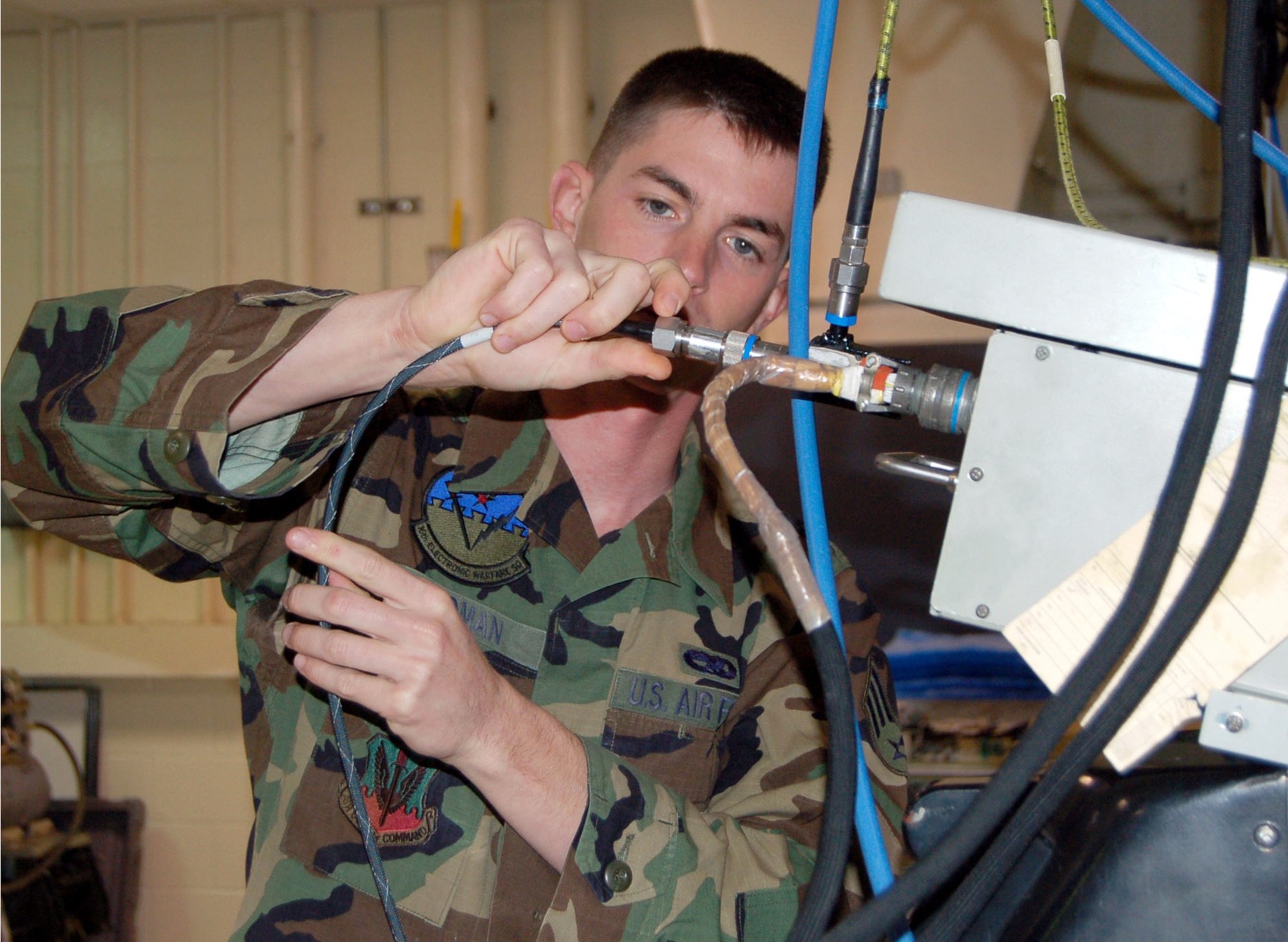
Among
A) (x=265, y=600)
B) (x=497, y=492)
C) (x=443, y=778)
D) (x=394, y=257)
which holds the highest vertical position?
(x=394, y=257)

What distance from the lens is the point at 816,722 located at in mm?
997

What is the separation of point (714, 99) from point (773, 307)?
30cm

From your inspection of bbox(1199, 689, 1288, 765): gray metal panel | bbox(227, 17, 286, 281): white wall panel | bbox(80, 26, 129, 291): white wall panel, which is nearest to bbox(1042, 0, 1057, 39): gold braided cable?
bbox(1199, 689, 1288, 765): gray metal panel

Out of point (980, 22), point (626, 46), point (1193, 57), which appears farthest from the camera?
point (626, 46)

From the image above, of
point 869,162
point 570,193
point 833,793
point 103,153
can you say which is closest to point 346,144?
point 103,153

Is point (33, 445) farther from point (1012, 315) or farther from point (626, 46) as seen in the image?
point (626, 46)

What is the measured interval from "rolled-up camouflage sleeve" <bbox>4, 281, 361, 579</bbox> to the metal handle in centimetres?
47

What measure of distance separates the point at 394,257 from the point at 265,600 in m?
1.64

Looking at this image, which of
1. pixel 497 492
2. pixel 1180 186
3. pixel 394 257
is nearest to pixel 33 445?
pixel 497 492

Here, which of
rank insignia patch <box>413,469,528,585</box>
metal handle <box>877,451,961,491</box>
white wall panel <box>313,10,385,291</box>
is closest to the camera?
metal handle <box>877,451,961,491</box>

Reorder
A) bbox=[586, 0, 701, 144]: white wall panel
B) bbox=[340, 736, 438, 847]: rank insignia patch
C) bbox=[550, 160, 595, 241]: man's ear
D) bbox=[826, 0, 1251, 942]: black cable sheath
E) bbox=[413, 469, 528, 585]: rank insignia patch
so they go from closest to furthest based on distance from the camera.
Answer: bbox=[826, 0, 1251, 942]: black cable sheath → bbox=[340, 736, 438, 847]: rank insignia patch → bbox=[413, 469, 528, 585]: rank insignia patch → bbox=[550, 160, 595, 241]: man's ear → bbox=[586, 0, 701, 144]: white wall panel

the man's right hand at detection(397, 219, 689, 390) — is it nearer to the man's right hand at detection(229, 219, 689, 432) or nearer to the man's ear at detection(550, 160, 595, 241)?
the man's right hand at detection(229, 219, 689, 432)

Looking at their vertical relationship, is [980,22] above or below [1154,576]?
above

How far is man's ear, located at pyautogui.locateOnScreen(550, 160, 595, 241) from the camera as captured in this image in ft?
4.14
